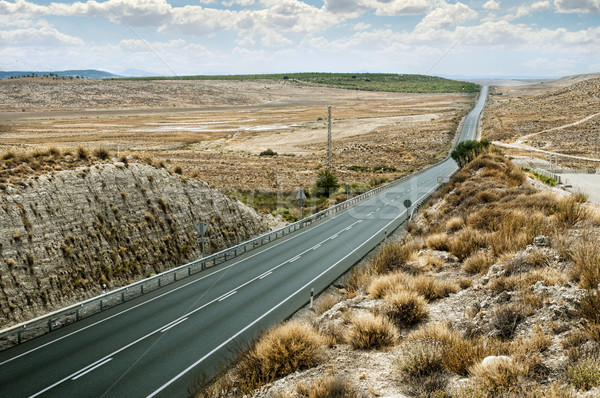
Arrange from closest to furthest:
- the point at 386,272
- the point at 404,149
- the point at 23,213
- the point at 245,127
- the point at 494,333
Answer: the point at 494,333
the point at 386,272
the point at 23,213
the point at 404,149
the point at 245,127

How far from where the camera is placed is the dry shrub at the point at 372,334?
29.5 feet

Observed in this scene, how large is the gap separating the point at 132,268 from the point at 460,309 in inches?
725

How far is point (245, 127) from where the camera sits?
417ft

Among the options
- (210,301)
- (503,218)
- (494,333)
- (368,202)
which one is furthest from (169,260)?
(368,202)

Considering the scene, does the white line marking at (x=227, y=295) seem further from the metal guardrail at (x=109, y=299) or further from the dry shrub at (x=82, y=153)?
the dry shrub at (x=82, y=153)

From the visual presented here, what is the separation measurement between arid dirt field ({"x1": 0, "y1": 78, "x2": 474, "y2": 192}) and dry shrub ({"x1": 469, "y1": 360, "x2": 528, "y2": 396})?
28549 mm

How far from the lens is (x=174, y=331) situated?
1538cm

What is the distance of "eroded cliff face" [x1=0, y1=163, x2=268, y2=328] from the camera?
17.3 meters

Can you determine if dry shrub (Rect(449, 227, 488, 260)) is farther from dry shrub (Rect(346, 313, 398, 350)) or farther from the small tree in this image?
the small tree

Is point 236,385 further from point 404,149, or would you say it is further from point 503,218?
point 404,149

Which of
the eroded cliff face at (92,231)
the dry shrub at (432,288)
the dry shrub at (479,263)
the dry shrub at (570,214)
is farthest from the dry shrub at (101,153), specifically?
the dry shrub at (570,214)

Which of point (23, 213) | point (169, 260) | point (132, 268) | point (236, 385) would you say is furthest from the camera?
point (169, 260)

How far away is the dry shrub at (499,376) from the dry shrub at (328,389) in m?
2.12

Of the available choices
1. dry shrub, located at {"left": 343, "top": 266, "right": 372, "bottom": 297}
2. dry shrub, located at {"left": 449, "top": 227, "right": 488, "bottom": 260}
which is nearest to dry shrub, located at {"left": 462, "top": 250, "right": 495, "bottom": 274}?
dry shrub, located at {"left": 449, "top": 227, "right": 488, "bottom": 260}
